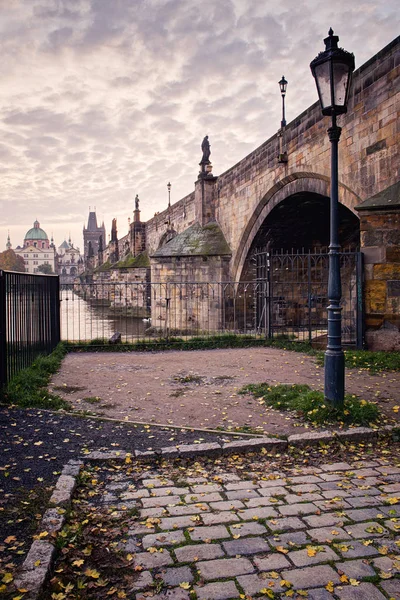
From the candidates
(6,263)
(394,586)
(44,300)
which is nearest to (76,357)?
(44,300)

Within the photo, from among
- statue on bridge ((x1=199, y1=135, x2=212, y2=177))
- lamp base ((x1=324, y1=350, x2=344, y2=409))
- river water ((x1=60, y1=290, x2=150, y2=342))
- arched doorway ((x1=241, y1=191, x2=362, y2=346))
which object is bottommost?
river water ((x1=60, y1=290, x2=150, y2=342))

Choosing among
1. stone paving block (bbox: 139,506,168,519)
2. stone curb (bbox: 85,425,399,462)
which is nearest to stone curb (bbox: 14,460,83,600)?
stone paving block (bbox: 139,506,168,519)

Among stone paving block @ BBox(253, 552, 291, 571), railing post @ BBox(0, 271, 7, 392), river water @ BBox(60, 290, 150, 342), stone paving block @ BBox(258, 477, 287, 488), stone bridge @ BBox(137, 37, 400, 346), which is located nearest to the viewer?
stone paving block @ BBox(253, 552, 291, 571)

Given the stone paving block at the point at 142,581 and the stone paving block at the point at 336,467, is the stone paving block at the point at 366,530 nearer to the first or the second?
the stone paving block at the point at 336,467

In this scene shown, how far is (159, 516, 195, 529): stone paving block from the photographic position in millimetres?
3090

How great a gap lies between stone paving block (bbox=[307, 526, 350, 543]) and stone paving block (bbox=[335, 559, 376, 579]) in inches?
9.6

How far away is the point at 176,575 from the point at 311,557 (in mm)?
756

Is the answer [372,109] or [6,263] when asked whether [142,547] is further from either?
[6,263]

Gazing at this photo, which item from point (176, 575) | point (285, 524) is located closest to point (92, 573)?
point (176, 575)

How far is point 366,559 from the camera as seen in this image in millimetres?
2686

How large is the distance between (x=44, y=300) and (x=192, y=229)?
1259cm

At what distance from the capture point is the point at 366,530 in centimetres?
299

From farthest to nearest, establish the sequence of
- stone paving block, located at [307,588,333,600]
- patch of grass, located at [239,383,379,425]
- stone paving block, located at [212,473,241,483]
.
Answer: patch of grass, located at [239,383,379,425] < stone paving block, located at [212,473,241,483] < stone paving block, located at [307,588,333,600]

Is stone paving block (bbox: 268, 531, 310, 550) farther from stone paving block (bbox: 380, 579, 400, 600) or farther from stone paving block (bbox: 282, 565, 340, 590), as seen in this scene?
stone paving block (bbox: 380, 579, 400, 600)
